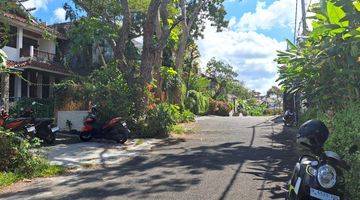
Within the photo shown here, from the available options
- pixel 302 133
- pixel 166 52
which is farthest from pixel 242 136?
pixel 166 52

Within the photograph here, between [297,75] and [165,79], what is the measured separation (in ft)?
52.0

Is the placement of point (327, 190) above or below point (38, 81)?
below

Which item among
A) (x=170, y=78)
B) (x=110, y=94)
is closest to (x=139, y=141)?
(x=110, y=94)

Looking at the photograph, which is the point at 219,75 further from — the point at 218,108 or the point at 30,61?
the point at 30,61

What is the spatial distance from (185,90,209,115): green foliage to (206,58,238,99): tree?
11.2 meters

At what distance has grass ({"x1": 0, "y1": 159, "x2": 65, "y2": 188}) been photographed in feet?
29.6

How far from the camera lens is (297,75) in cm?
1056

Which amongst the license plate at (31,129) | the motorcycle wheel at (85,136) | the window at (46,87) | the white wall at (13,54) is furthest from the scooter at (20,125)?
the window at (46,87)

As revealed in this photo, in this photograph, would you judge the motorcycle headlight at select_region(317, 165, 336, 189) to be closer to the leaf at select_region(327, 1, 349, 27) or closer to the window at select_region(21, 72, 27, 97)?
the leaf at select_region(327, 1, 349, 27)

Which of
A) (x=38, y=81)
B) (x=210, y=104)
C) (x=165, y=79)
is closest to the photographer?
(x=165, y=79)

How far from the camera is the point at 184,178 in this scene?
9.48m

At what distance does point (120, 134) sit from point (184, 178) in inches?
231

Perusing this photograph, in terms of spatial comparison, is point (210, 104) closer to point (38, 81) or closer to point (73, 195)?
point (38, 81)

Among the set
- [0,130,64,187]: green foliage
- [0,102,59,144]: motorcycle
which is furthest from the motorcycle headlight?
[0,102,59,144]: motorcycle
